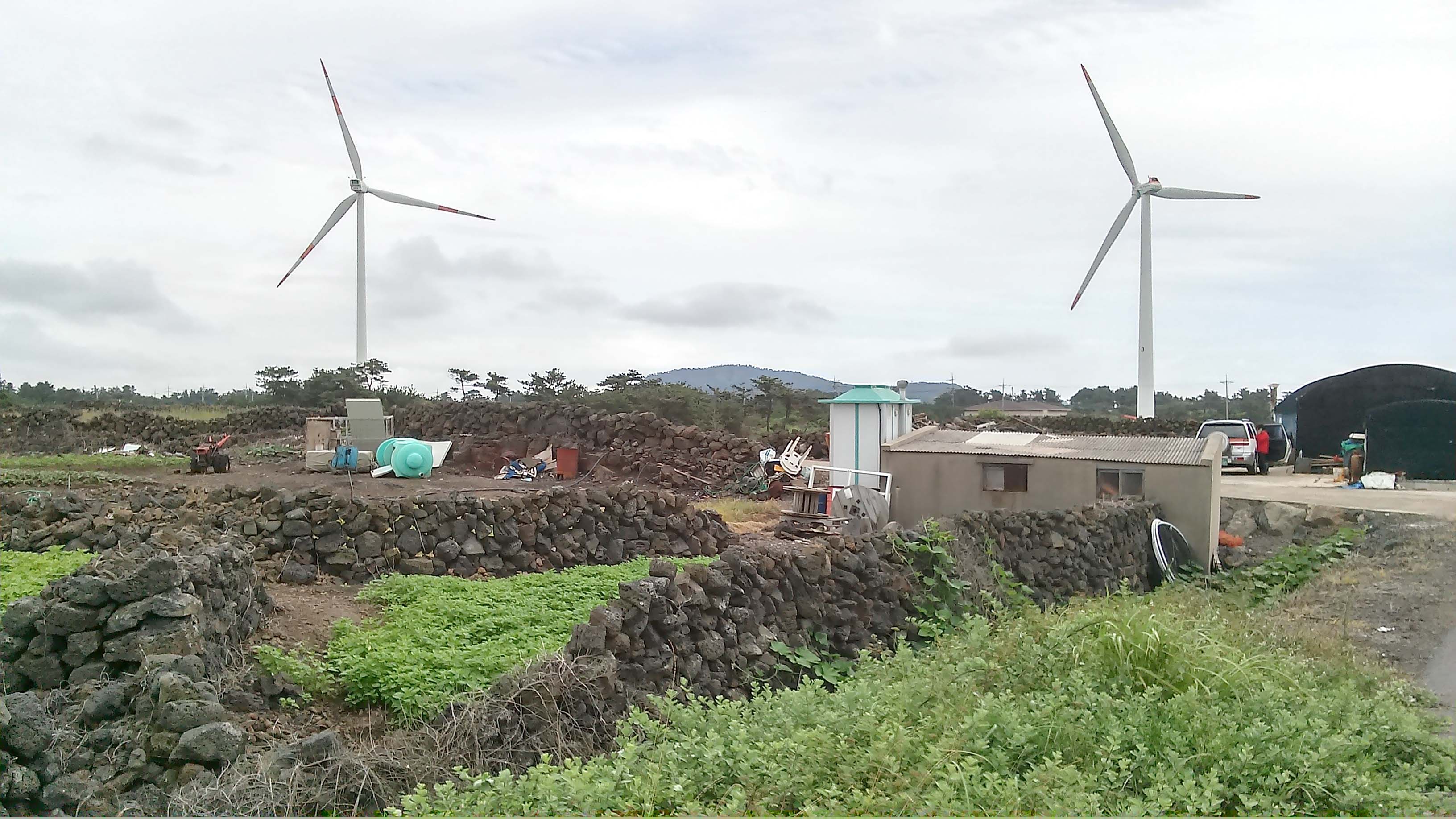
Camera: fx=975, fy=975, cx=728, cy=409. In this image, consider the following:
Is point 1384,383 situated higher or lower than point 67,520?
higher

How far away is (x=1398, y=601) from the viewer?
11477 millimetres

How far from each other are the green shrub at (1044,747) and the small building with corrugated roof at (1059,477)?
8565mm

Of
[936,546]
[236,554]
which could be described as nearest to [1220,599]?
[936,546]

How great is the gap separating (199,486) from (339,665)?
1194 centimetres

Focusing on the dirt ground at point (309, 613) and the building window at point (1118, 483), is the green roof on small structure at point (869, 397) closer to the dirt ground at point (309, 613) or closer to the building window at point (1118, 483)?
the building window at point (1118, 483)

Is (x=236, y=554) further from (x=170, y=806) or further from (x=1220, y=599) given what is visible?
(x=1220, y=599)

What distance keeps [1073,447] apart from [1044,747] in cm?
1173

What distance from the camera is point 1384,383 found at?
86.8 ft

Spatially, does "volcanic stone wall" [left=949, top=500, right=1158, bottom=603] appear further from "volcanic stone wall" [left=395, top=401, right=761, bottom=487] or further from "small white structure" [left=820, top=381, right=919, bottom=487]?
"volcanic stone wall" [left=395, top=401, right=761, bottom=487]

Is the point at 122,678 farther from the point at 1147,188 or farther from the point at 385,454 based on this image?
the point at 1147,188

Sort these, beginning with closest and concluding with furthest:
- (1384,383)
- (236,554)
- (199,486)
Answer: (236,554) < (199,486) < (1384,383)

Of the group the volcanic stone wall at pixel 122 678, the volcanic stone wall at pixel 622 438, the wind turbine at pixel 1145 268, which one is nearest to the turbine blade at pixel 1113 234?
the wind turbine at pixel 1145 268

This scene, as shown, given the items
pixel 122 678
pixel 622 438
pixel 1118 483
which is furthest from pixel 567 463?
pixel 122 678

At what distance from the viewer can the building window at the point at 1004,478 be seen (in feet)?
52.2
